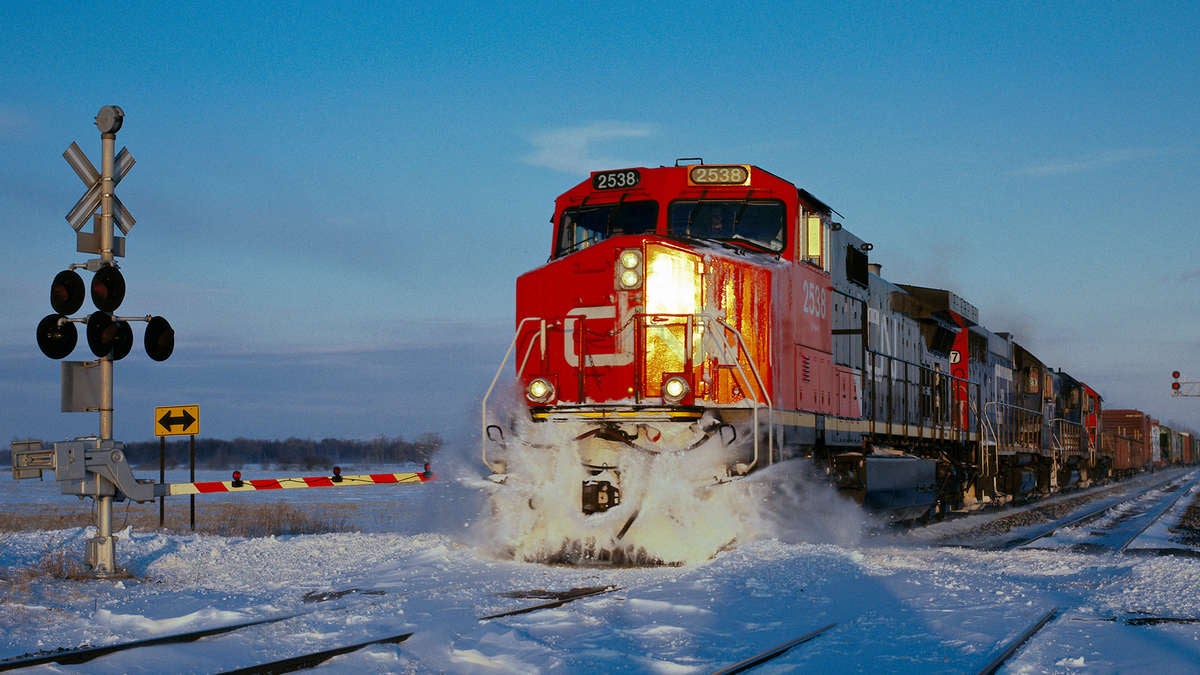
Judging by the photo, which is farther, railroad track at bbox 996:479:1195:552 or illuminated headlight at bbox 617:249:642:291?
railroad track at bbox 996:479:1195:552

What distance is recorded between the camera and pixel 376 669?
5.86 m

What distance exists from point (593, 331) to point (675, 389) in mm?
1268

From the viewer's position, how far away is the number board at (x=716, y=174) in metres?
11.4

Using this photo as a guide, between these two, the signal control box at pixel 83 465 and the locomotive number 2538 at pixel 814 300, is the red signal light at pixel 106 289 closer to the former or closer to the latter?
the signal control box at pixel 83 465

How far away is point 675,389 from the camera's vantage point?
9.91m

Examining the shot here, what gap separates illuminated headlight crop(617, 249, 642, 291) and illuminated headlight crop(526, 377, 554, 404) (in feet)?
3.93

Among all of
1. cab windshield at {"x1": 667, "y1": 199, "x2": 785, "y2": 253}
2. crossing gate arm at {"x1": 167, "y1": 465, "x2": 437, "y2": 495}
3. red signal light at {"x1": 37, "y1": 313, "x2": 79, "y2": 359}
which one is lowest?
crossing gate arm at {"x1": 167, "y1": 465, "x2": 437, "y2": 495}

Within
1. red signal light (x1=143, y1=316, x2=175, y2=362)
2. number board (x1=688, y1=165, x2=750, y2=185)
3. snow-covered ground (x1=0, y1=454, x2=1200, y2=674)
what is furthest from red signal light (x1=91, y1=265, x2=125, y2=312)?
number board (x1=688, y1=165, x2=750, y2=185)

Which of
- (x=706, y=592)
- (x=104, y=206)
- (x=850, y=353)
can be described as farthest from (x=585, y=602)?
(x=850, y=353)

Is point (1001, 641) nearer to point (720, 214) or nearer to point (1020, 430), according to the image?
point (720, 214)

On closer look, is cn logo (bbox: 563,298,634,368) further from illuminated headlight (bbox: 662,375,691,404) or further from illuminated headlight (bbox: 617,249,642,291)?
illuminated headlight (bbox: 662,375,691,404)

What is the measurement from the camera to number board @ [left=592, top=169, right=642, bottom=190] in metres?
11.7

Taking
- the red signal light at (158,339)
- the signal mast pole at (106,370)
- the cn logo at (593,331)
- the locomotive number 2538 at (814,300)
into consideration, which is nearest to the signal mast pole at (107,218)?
the signal mast pole at (106,370)

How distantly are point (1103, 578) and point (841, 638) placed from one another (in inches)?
181
